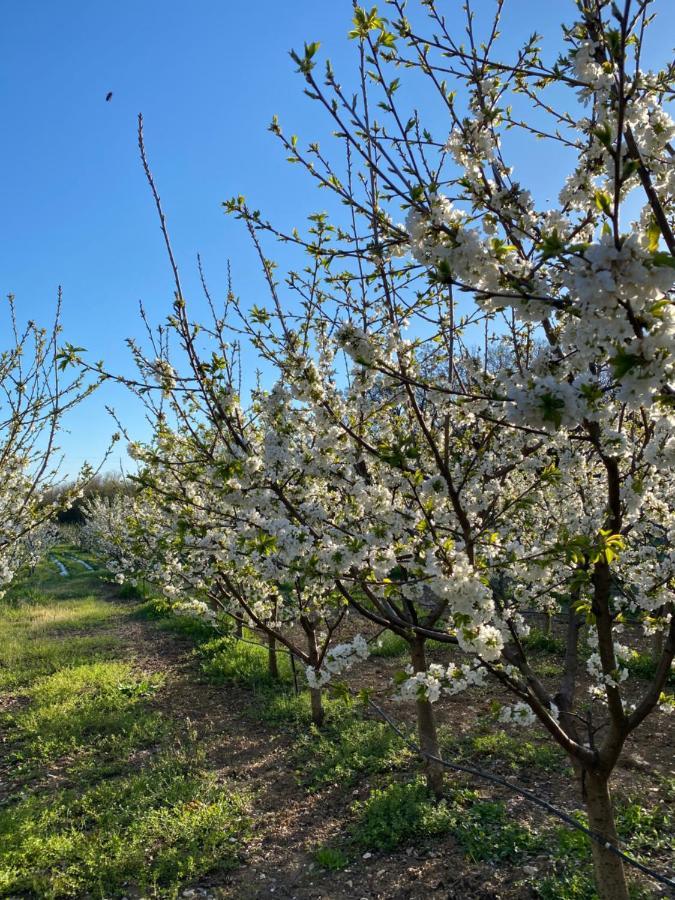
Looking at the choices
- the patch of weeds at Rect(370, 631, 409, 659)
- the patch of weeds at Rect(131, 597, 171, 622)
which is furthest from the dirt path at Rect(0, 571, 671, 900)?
the patch of weeds at Rect(131, 597, 171, 622)

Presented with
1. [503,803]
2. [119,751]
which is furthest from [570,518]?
[119,751]

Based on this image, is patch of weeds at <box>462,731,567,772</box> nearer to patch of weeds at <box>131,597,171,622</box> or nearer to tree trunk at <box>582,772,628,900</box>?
tree trunk at <box>582,772,628,900</box>

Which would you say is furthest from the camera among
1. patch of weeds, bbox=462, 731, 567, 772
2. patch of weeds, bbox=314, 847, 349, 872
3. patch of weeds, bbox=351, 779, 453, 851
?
patch of weeds, bbox=462, 731, 567, 772

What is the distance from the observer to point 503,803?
4.89 m

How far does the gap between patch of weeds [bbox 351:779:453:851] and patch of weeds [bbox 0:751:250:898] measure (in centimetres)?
106

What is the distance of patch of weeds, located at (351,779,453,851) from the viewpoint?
456cm

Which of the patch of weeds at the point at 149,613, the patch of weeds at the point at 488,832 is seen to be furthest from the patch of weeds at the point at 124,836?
the patch of weeds at the point at 149,613

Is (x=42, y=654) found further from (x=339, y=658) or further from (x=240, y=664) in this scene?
(x=339, y=658)

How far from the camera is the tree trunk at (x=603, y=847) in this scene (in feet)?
9.37

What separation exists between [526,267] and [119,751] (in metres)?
6.91

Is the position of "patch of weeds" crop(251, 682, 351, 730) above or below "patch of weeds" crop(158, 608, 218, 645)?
below

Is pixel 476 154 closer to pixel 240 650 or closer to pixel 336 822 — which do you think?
pixel 336 822

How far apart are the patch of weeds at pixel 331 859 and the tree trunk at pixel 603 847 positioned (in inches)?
86.7

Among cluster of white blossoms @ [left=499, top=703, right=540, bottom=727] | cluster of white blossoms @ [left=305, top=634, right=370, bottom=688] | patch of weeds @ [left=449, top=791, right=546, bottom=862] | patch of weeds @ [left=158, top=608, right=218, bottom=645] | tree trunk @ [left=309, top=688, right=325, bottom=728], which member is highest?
cluster of white blossoms @ [left=305, top=634, right=370, bottom=688]
